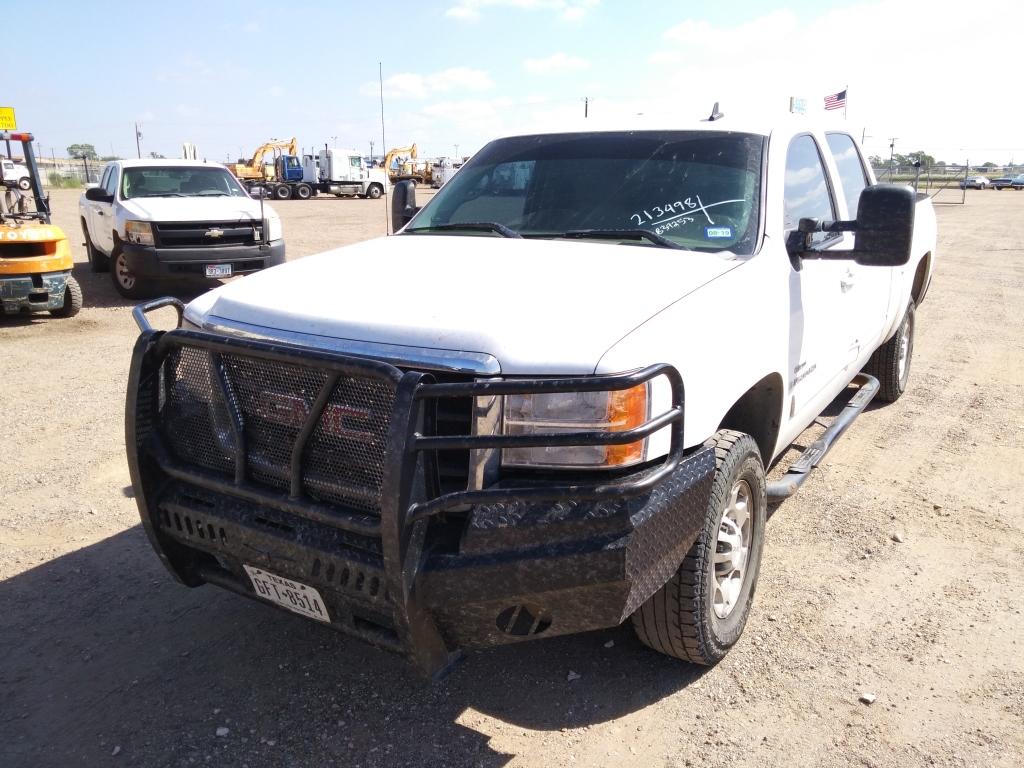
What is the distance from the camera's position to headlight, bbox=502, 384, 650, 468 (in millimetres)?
2424

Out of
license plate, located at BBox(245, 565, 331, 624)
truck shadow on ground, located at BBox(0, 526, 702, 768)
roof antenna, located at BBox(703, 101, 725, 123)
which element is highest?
roof antenna, located at BBox(703, 101, 725, 123)

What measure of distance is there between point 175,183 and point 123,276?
1.56 m

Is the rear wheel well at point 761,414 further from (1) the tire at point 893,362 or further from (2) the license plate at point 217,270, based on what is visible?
(2) the license plate at point 217,270

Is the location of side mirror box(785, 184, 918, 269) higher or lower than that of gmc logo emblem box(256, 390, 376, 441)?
higher

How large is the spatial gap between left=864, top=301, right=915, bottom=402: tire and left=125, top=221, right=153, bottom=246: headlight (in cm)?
861

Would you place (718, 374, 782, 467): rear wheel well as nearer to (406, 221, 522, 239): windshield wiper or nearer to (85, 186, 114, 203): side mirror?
(406, 221, 522, 239): windshield wiper

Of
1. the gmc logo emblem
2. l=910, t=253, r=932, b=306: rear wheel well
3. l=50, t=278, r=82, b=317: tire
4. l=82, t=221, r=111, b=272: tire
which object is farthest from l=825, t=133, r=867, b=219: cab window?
l=82, t=221, r=111, b=272: tire

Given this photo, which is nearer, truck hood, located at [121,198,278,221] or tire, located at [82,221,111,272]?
truck hood, located at [121,198,278,221]

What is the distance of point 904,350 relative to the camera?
6.39 m

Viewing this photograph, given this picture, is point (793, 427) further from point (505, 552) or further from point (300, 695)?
point (300, 695)

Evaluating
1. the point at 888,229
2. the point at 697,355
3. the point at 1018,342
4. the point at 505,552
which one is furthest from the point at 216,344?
the point at 1018,342

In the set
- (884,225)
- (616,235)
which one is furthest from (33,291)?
(884,225)

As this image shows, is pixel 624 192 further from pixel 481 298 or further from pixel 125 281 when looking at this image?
pixel 125 281

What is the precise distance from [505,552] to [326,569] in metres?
0.54
